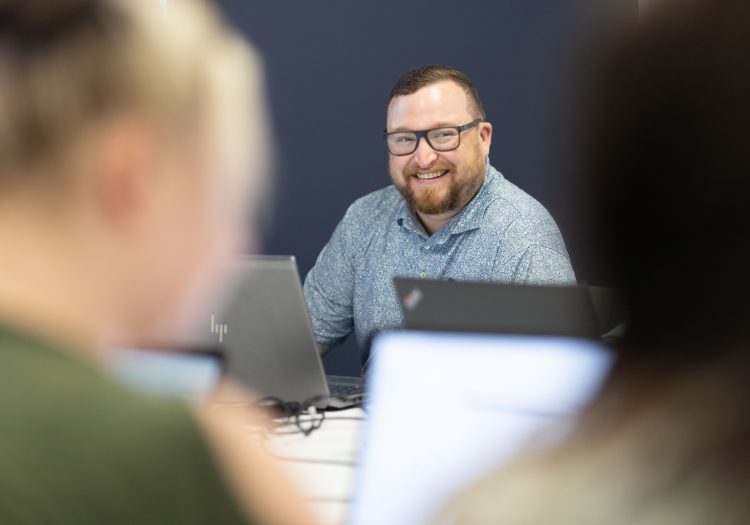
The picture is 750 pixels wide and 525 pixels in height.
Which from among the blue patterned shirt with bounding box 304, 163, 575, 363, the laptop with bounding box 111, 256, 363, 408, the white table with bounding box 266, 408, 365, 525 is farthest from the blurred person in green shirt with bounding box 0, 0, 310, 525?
the blue patterned shirt with bounding box 304, 163, 575, 363

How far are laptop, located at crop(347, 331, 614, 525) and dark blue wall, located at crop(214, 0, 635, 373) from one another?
2279 mm

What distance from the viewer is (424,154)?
2.57m

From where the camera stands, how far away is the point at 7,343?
547 mm

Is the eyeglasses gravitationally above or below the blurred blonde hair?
below

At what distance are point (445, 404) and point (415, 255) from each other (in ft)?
4.92

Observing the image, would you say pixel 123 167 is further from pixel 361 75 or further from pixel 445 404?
pixel 361 75

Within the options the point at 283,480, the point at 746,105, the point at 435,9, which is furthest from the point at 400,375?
the point at 435,9

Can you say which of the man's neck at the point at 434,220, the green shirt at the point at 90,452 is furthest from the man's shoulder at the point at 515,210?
the green shirt at the point at 90,452

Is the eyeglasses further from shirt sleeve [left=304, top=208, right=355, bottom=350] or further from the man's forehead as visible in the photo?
shirt sleeve [left=304, top=208, right=355, bottom=350]

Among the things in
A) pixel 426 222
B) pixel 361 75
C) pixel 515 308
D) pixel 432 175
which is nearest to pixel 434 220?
pixel 426 222

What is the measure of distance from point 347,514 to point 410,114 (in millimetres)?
1662

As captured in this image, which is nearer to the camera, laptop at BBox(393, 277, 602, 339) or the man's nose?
laptop at BBox(393, 277, 602, 339)

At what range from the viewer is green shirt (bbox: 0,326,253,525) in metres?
0.50

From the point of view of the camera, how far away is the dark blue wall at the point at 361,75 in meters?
3.35
